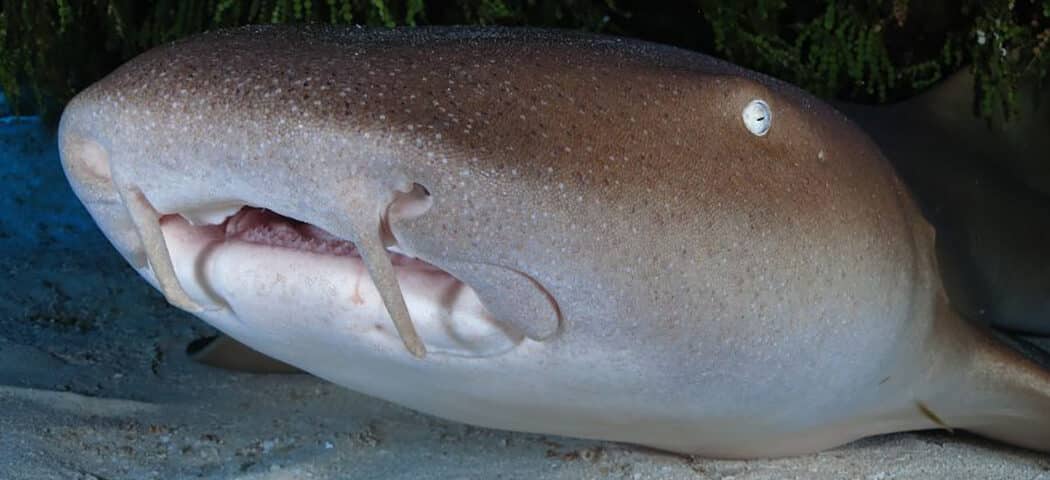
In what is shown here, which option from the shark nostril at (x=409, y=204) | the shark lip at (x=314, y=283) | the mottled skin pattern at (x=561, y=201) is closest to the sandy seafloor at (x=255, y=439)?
the mottled skin pattern at (x=561, y=201)

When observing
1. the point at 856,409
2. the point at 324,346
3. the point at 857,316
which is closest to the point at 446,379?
the point at 324,346

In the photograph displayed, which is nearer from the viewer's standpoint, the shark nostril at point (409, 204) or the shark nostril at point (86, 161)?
the shark nostril at point (409, 204)

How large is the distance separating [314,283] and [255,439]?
1.17m

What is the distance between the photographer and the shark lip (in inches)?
60.4

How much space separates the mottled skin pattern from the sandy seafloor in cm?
29

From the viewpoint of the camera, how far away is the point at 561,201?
Result: 1.42 meters

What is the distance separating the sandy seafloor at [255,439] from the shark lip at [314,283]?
0.79 metres

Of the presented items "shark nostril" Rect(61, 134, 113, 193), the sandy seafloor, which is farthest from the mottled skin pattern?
the sandy seafloor

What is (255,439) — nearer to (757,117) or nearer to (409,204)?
(409,204)

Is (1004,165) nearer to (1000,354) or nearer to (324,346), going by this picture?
(1000,354)

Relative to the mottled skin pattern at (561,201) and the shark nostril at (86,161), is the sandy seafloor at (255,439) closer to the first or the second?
the mottled skin pattern at (561,201)

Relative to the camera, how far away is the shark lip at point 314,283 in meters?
1.53

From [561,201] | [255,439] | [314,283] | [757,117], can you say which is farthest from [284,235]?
[255,439]

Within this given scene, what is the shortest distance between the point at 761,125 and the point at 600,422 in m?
0.68
